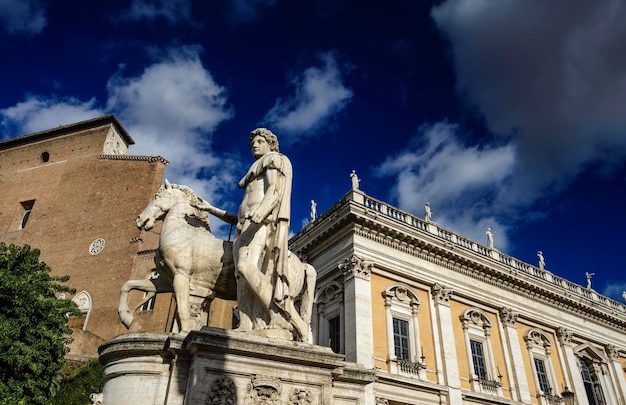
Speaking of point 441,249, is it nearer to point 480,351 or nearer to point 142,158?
point 480,351

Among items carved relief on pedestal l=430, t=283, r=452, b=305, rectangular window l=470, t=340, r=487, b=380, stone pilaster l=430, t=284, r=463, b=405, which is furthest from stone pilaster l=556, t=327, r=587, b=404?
carved relief on pedestal l=430, t=283, r=452, b=305

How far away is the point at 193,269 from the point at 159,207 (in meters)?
1.02

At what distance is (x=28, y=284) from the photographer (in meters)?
15.4

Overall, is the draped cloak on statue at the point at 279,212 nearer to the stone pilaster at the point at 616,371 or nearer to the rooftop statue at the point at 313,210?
the rooftop statue at the point at 313,210

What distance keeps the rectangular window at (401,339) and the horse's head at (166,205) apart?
48.5 feet

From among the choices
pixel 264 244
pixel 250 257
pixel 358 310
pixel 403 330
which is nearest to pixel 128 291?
pixel 250 257

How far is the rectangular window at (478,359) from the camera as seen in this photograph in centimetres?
2094

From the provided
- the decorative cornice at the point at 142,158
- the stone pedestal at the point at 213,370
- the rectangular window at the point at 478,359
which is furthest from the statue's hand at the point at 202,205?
the decorative cornice at the point at 142,158

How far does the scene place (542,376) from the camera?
23328 mm

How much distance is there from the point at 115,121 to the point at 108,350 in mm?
33839

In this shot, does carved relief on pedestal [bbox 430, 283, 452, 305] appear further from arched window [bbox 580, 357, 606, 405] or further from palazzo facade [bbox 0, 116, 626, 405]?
arched window [bbox 580, 357, 606, 405]

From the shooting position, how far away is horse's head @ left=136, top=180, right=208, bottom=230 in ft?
18.7

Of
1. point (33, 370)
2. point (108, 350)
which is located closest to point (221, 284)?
point (108, 350)

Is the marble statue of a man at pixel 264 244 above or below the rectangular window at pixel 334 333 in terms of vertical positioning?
below
